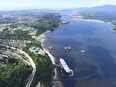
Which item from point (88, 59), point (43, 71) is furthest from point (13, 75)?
point (88, 59)

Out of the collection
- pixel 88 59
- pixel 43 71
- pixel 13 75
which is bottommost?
pixel 88 59

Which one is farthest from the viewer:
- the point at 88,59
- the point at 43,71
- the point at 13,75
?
the point at 88,59

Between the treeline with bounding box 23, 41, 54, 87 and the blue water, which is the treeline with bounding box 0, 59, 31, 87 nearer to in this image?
the treeline with bounding box 23, 41, 54, 87

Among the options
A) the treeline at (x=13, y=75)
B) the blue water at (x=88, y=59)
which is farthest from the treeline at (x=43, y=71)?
the blue water at (x=88, y=59)

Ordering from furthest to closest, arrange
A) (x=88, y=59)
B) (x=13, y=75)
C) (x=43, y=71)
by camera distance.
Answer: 1. (x=88, y=59)
2. (x=43, y=71)
3. (x=13, y=75)

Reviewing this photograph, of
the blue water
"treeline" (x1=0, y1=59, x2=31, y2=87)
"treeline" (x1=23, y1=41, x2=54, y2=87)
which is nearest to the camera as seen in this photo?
"treeline" (x1=0, y1=59, x2=31, y2=87)

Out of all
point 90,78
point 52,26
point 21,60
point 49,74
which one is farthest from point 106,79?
point 52,26

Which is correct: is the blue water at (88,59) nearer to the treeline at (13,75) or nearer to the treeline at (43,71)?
the treeline at (43,71)

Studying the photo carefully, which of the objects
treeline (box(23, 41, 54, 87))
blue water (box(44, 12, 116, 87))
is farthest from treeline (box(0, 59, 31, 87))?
blue water (box(44, 12, 116, 87))

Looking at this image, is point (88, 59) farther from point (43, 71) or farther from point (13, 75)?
point (13, 75)

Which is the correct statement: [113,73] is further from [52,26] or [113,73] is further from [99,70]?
[52,26]
